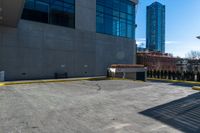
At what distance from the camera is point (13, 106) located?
299 inches

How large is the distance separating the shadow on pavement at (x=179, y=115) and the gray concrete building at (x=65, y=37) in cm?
1014

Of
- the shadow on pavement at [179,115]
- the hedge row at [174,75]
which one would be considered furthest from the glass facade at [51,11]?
the shadow on pavement at [179,115]

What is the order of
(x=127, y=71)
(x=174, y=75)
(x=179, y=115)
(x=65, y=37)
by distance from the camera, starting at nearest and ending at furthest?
1. (x=179, y=115)
2. (x=65, y=37)
3. (x=174, y=75)
4. (x=127, y=71)

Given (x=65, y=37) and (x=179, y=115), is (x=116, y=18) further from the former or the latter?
(x=179, y=115)

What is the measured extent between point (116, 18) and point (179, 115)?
2576 cm

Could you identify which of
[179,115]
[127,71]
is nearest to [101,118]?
[179,115]

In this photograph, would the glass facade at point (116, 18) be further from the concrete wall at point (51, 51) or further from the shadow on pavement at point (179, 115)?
the shadow on pavement at point (179, 115)

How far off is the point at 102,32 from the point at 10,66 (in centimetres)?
1398

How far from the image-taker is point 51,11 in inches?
888

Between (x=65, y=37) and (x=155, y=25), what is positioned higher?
(x=155, y=25)

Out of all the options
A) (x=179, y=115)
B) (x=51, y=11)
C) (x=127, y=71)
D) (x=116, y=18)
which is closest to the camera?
(x=179, y=115)

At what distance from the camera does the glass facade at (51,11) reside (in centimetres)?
2056

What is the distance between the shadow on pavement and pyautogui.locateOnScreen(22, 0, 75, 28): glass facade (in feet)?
57.5

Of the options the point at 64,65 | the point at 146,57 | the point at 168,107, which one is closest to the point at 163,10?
the point at 146,57
